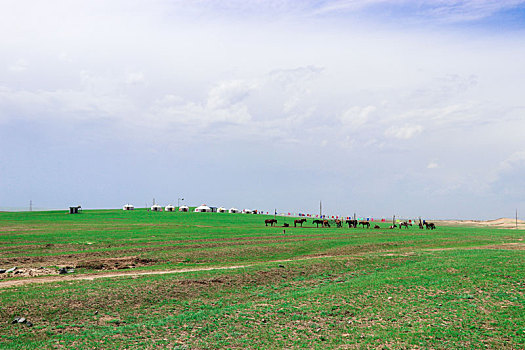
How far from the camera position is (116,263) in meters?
32.6

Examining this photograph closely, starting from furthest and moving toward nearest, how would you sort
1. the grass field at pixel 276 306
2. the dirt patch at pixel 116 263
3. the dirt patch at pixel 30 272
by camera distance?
the dirt patch at pixel 116 263
the dirt patch at pixel 30 272
the grass field at pixel 276 306

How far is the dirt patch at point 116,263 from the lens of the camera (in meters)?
31.5

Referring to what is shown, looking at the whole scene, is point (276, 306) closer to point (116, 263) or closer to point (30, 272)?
point (116, 263)

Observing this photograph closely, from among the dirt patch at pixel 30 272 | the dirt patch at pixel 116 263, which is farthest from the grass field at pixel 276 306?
the dirt patch at pixel 116 263

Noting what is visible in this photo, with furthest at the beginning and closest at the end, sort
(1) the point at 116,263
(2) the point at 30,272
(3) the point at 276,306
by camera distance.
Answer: (1) the point at 116,263 < (2) the point at 30,272 < (3) the point at 276,306

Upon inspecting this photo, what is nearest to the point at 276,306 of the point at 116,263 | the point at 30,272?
the point at 116,263

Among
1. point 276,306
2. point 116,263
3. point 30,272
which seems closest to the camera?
point 276,306

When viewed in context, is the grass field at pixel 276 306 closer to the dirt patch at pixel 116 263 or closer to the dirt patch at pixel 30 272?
the dirt patch at pixel 30 272

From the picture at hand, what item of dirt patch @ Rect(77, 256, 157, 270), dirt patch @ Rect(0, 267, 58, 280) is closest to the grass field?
dirt patch @ Rect(0, 267, 58, 280)

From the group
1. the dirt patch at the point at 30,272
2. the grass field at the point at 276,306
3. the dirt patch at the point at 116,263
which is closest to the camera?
the grass field at the point at 276,306

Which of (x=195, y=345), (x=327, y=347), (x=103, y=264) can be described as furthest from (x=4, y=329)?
(x=103, y=264)

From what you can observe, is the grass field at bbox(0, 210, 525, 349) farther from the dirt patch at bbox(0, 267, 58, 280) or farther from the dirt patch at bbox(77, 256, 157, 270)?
the dirt patch at bbox(77, 256, 157, 270)

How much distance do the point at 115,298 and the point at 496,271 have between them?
68.5ft

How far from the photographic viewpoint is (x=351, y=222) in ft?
315
